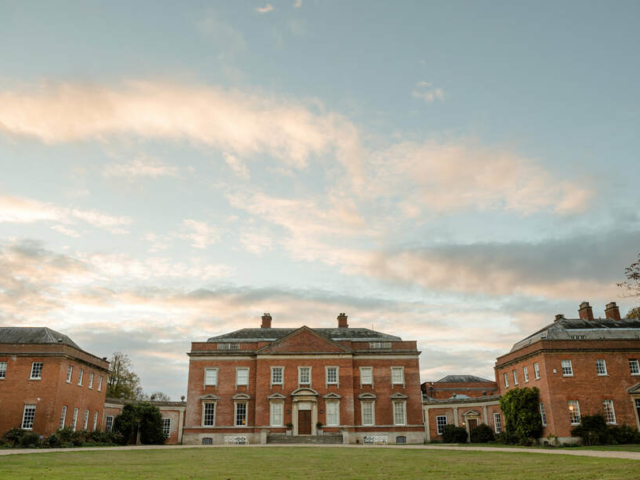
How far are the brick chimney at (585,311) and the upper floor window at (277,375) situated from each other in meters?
26.2

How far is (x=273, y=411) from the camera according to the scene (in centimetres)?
4638

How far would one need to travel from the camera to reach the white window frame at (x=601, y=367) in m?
36.6

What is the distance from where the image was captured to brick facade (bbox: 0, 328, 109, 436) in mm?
35625

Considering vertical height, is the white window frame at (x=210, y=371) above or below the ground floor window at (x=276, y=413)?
above

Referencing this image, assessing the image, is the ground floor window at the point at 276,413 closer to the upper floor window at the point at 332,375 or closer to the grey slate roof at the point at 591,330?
the upper floor window at the point at 332,375

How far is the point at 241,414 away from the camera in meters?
46.8

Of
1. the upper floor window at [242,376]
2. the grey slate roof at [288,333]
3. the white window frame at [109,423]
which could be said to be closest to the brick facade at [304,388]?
the upper floor window at [242,376]

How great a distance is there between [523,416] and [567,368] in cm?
467

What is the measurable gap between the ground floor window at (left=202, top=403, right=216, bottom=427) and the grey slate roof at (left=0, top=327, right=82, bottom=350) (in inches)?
527

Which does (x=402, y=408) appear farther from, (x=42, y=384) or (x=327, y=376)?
(x=42, y=384)

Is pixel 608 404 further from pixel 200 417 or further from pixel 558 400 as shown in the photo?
pixel 200 417

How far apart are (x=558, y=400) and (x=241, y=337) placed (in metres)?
28.8

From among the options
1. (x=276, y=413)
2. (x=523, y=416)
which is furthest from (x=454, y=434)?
(x=276, y=413)

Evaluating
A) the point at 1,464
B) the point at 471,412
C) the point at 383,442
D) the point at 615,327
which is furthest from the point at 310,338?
the point at 1,464
